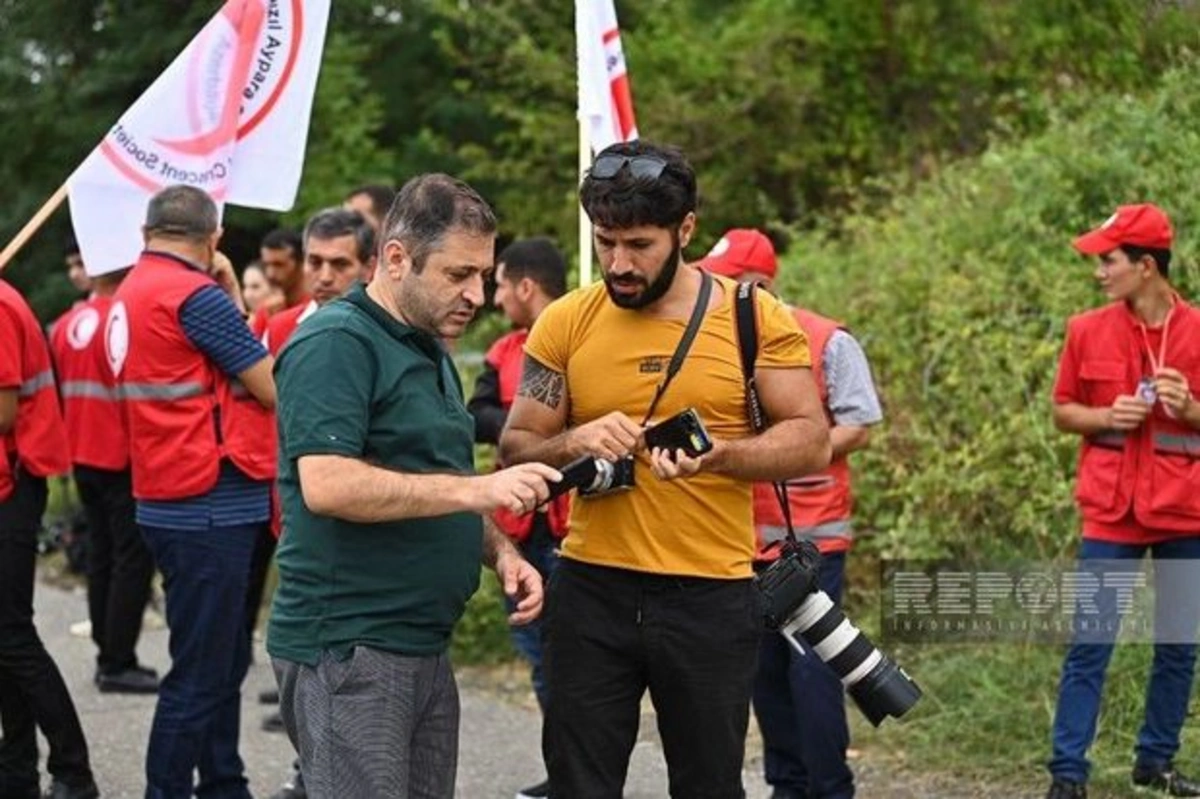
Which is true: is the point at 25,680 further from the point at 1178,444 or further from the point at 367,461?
the point at 1178,444

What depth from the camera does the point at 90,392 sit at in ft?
30.7

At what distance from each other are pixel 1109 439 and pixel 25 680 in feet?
13.2

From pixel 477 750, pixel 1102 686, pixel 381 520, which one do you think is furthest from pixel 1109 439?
pixel 381 520

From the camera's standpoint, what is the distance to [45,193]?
1642 cm

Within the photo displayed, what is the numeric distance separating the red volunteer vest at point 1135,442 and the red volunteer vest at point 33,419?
3724 mm

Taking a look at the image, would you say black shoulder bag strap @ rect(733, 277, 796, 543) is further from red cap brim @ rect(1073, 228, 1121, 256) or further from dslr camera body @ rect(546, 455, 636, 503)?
red cap brim @ rect(1073, 228, 1121, 256)

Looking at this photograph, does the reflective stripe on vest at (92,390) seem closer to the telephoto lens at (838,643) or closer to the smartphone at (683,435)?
the telephoto lens at (838,643)

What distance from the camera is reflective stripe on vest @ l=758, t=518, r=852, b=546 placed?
641 cm

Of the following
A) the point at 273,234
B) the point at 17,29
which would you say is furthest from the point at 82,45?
the point at 273,234

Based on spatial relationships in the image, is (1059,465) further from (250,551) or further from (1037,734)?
(250,551)

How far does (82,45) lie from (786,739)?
39.0 ft

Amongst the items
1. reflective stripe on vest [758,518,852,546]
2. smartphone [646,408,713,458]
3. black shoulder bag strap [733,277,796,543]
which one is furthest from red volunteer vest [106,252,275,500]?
smartphone [646,408,713,458]

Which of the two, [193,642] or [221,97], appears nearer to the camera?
[193,642]

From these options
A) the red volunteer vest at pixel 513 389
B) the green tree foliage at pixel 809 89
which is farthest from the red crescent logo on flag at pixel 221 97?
the green tree foliage at pixel 809 89
